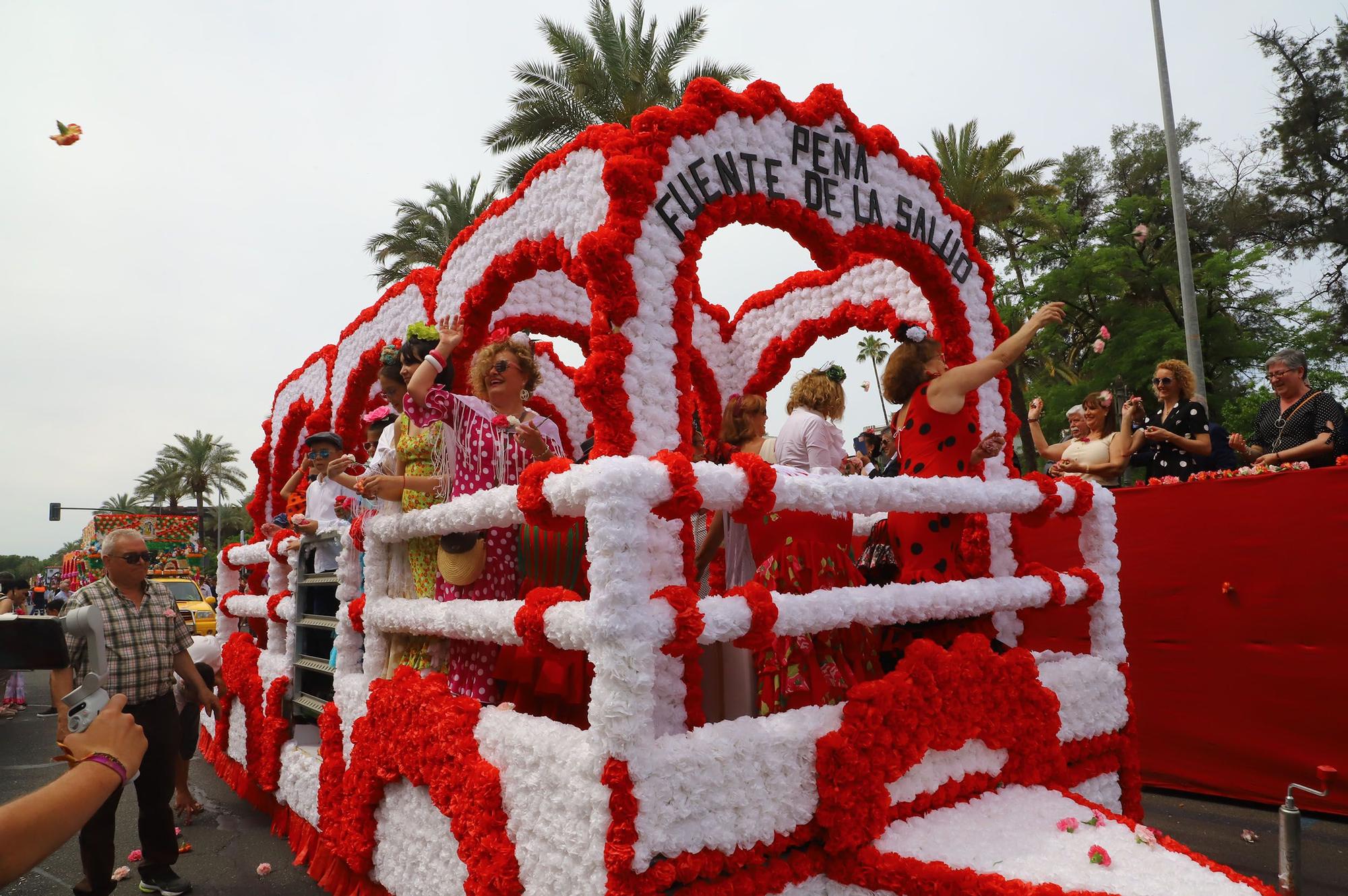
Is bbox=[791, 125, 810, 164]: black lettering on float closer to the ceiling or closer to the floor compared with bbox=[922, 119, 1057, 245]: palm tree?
closer to the floor

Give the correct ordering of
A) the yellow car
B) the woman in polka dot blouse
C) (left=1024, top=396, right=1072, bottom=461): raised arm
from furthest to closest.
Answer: the yellow car
(left=1024, top=396, right=1072, bottom=461): raised arm
the woman in polka dot blouse

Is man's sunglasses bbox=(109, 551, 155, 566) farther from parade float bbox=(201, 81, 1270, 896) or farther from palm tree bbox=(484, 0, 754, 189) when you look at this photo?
palm tree bbox=(484, 0, 754, 189)

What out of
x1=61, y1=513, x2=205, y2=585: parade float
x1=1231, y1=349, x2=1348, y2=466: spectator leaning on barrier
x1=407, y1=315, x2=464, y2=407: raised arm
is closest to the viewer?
x1=407, y1=315, x2=464, y2=407: raised arm

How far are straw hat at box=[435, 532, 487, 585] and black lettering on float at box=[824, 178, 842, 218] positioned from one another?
6.65ft

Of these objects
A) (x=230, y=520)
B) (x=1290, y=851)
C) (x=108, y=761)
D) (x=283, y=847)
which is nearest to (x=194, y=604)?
(x=283, y=847)

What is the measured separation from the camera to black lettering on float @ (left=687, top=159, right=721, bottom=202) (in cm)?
328

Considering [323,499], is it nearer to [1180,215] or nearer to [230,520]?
[1180,215]

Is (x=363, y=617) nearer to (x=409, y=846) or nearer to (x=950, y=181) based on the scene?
(x=409, y=846)

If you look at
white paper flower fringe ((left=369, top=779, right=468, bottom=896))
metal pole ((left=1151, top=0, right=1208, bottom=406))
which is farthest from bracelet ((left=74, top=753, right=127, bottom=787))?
metal pole ((left=1151, top=0, right=1208, bottom=406))

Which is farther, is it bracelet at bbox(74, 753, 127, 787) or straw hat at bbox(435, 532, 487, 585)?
straw hat at bbox(435, 532, 487, 585)

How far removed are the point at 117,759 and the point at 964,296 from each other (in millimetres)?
3913

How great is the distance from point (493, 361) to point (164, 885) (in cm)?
325

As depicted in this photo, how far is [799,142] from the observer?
11.9 ft

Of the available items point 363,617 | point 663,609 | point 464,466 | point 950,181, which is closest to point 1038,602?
point 663,609
